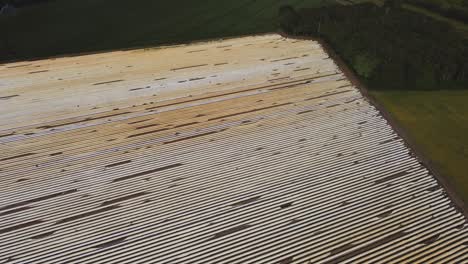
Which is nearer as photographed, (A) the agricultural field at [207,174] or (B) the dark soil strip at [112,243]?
(B) the dark soil strip at [112,243]

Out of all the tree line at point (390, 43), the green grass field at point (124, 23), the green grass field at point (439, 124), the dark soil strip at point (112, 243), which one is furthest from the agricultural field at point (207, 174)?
the green grass field at point (124, 23)

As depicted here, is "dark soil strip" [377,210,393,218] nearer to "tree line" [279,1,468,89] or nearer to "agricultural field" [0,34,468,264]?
"agricultural field" [0,34,468,264]

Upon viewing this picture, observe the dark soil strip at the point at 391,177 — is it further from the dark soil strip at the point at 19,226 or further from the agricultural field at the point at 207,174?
the dark soil strip at the point at 19,226

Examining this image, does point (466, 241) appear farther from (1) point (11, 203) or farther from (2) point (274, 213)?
(1) point (11, 203)

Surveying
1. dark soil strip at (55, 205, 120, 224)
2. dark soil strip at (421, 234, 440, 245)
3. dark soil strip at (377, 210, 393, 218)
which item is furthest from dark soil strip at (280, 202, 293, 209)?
dark soil strip at (55, 205, 120, 224)

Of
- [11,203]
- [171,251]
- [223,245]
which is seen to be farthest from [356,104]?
[11,203]

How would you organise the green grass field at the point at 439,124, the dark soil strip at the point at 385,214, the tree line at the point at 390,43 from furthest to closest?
1. the tree line at the point at 390,43
2. the green grass field at the point at 439,124
3. the dark soil strip at the point at 385,214
